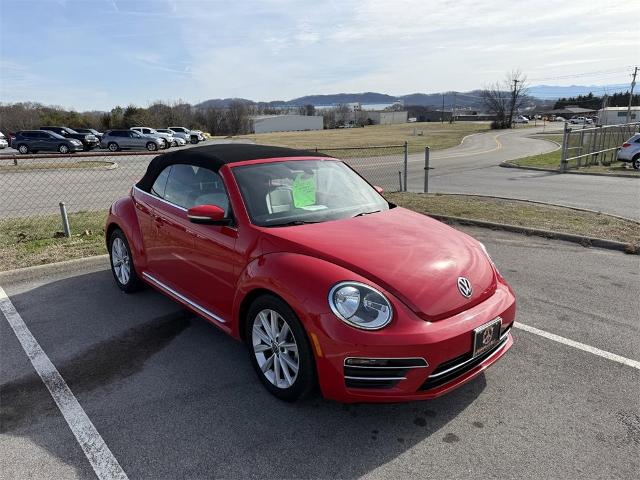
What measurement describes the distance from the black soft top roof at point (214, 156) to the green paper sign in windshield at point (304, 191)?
366 millimetres

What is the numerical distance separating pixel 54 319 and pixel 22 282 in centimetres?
149

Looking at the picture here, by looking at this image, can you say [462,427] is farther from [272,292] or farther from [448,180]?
[448,180]

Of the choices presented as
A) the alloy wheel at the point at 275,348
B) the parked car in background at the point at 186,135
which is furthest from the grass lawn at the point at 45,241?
the parked car in background at the point at 186,135

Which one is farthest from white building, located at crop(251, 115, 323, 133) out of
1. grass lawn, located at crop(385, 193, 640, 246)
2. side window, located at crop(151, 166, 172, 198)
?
side window, located at crop(151, 166, 172, 198)

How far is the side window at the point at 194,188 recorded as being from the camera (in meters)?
3.75

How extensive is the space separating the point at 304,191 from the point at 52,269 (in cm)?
402

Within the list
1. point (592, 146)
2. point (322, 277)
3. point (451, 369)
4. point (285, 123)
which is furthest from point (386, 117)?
point (451, 369)

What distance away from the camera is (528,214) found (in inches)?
339

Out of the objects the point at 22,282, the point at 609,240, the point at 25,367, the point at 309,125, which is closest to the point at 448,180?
the point at 609,240

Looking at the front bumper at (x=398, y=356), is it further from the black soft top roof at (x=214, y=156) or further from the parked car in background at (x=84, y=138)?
the parked car in background at (x=84, y=138)

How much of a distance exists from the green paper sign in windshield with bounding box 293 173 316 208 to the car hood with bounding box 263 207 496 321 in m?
0.34

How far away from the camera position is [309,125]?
11756 centimetres

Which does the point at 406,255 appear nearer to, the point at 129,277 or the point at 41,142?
the point at 129,277

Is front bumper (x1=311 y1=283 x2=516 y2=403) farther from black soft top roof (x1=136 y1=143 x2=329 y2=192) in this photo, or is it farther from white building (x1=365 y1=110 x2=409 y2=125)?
white building (x1=365 y1=110 x2=409 y2=125)
